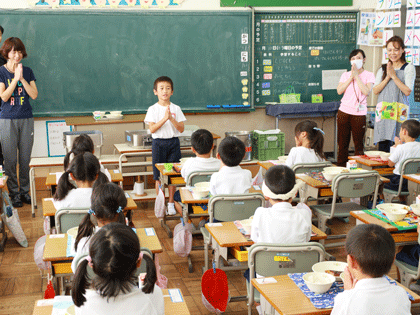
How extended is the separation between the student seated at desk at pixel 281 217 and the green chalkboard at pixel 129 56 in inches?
161

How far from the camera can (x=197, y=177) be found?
12.4 feet

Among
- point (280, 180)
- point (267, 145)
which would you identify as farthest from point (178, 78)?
point (280, 180)

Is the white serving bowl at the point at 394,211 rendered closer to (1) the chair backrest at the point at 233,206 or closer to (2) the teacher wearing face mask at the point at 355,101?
(1) the chair backrest at the point at 233,206

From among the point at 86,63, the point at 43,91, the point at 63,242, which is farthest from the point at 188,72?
the point at 63,242

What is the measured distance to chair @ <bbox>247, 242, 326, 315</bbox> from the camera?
218 centimetres

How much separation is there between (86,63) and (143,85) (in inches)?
29.7

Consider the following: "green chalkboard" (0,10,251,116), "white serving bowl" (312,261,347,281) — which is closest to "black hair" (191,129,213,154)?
"white serving bowl" (312,261,347,281)

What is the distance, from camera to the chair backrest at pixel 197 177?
3.75m

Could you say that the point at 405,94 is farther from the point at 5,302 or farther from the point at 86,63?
the point at 5,302

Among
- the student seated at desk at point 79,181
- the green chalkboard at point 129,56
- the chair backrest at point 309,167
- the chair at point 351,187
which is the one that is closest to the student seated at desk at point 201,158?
the chair backrest at point 309,167

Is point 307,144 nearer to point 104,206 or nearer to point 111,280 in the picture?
point 104,206

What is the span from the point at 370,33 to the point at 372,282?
6000 millimetres

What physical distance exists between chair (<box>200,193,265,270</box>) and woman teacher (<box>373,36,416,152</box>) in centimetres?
281

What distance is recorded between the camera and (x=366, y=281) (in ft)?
5.33
